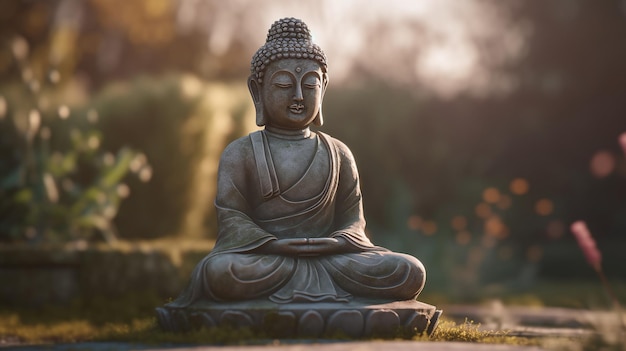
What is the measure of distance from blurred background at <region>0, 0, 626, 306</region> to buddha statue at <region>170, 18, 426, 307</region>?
232 inches

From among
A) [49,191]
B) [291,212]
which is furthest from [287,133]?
[49,191]

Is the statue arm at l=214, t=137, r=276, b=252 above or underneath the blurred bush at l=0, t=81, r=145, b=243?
above

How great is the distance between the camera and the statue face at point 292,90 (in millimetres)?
6164

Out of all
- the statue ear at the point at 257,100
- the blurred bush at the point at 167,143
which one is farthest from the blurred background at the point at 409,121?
the statue ear at the point at 257,100

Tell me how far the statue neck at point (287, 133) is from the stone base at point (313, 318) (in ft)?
4.69

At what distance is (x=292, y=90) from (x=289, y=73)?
5.1 inches

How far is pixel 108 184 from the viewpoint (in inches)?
420

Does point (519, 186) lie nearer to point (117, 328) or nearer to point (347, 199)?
point (347, 199)

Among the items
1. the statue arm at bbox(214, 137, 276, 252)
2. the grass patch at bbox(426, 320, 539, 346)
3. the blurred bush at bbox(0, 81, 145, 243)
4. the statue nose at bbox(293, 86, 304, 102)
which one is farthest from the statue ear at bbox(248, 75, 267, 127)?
the blurred bush at bbox(0, 81, 145, 243)

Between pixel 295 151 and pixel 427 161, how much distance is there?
13759 mm

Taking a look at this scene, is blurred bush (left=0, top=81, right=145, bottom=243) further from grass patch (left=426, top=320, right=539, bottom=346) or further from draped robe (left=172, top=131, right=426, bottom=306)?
grass patch (left=426, top=320, right=539, bottom=346)

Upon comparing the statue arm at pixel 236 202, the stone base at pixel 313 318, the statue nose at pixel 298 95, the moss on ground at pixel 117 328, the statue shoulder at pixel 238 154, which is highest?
the statue nose at pixel 298 95

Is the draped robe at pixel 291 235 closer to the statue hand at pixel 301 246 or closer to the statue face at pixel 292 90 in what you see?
the statue hand at pixel 301 246

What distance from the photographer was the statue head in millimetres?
Answer: 6160
